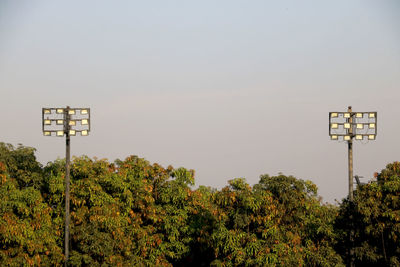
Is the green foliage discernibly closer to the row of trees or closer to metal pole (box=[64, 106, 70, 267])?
the row of trees

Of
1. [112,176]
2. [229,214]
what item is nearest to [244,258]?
[229,214]

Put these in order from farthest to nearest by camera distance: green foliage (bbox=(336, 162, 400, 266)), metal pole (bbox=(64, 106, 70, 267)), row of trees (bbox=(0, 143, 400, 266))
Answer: metal pole (bbox=(64, 106, 70, 267)), row of trees (bbox=(0, 143, 400, 266)), green foliage (bbox=(336, 162, 400, 266))

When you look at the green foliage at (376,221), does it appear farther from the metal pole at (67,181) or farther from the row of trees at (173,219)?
the metal pole at (67,181)

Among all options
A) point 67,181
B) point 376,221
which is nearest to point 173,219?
point 67,181

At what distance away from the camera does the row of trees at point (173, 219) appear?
3053 cm

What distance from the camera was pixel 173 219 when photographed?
35938 mm

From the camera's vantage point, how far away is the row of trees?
30531mm

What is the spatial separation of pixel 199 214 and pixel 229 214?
181 inches

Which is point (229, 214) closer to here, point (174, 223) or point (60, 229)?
point (174, 223)

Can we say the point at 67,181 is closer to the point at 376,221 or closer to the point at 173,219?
the point at 173,219

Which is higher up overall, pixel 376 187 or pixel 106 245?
pixel 376 187

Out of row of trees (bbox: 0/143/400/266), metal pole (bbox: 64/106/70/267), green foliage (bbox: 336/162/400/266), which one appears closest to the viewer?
green foliage (bbox: 336/162/400/266)

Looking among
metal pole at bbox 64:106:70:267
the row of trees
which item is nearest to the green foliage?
the row of trees

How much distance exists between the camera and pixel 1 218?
30000mm
